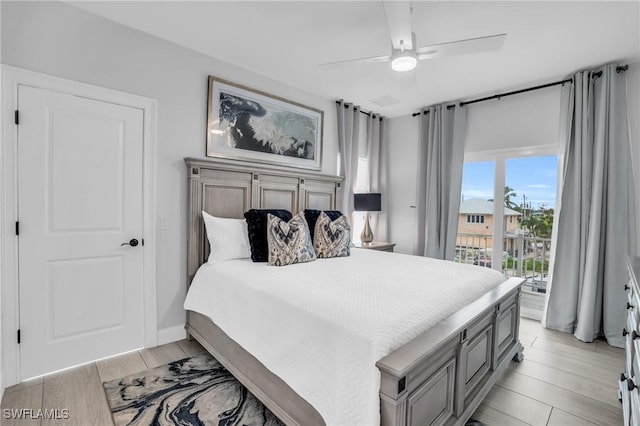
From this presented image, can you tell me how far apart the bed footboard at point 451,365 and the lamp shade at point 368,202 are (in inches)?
80.5

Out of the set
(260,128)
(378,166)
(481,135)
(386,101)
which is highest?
(386,101)

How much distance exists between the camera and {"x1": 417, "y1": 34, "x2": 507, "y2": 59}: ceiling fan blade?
76.4 inches

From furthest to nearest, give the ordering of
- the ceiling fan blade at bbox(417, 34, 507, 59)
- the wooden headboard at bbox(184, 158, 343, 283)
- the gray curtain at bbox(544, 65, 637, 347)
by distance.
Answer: the gray curtain at bbox(544, 65, 637, 347)
the wooden headboard at bbox(184, 158, 343, 283)
the ceiling fan blade at bbox(417, 34, 507, 59)

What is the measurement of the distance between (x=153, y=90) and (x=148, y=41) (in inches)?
15.6

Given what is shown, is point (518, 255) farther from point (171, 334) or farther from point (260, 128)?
point (171, 334)

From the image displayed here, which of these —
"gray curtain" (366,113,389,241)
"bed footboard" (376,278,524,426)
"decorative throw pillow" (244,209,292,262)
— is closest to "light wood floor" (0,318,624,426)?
"bed footboard" (376,278,524,426)

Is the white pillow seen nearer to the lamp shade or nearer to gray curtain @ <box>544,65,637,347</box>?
the lamp shade

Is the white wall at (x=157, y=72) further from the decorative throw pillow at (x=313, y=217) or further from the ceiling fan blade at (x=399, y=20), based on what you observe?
the ceiling fan blade at (x=399, y=20)

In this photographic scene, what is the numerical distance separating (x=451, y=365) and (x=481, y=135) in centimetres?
326

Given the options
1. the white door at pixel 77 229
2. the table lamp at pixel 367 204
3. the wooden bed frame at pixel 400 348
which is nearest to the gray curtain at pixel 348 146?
the table lamp at pixel 367 204

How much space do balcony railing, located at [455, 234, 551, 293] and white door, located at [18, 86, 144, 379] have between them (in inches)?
152

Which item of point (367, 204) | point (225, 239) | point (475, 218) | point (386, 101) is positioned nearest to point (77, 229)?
point (225, 239)

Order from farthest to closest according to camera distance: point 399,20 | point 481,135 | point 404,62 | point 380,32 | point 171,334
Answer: point 481,135, point 171,334, point 380,32, point 404,62, point 399,20

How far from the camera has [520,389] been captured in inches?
84.5
